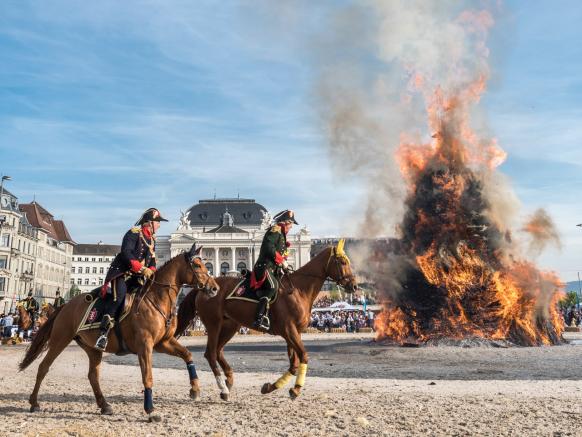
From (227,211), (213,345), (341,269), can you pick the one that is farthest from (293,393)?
(227,211)

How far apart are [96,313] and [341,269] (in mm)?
4673

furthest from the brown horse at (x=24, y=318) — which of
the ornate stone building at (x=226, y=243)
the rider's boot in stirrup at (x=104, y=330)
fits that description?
the ornate stone building at (x=226, y=243)

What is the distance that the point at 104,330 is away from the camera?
28.6 feet

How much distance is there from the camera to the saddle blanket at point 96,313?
348 inches

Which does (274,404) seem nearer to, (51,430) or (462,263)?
(51,430)

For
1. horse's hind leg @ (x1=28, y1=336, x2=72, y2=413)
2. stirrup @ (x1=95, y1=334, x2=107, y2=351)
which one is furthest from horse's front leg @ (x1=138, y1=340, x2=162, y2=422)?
horse's hind leg @ (x1=28, y1=336, x2=72, y2=413)

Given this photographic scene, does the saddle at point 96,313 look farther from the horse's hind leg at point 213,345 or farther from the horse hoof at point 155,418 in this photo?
the horse's hind leg at point 213,345

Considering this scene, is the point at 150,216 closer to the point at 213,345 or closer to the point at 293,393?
the point at 213,345

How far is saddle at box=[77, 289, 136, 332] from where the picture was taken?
8.82 meters

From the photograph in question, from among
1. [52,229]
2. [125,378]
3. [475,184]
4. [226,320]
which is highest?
[52,229]

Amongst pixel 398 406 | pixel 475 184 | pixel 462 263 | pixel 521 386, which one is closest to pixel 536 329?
pixel 462 263

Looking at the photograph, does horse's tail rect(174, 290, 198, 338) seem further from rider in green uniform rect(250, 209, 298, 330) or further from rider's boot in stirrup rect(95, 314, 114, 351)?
rider's boot in stirrup rect(95, 314, 114, 351)

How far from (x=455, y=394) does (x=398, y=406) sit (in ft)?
7.00

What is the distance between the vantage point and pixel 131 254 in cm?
902
